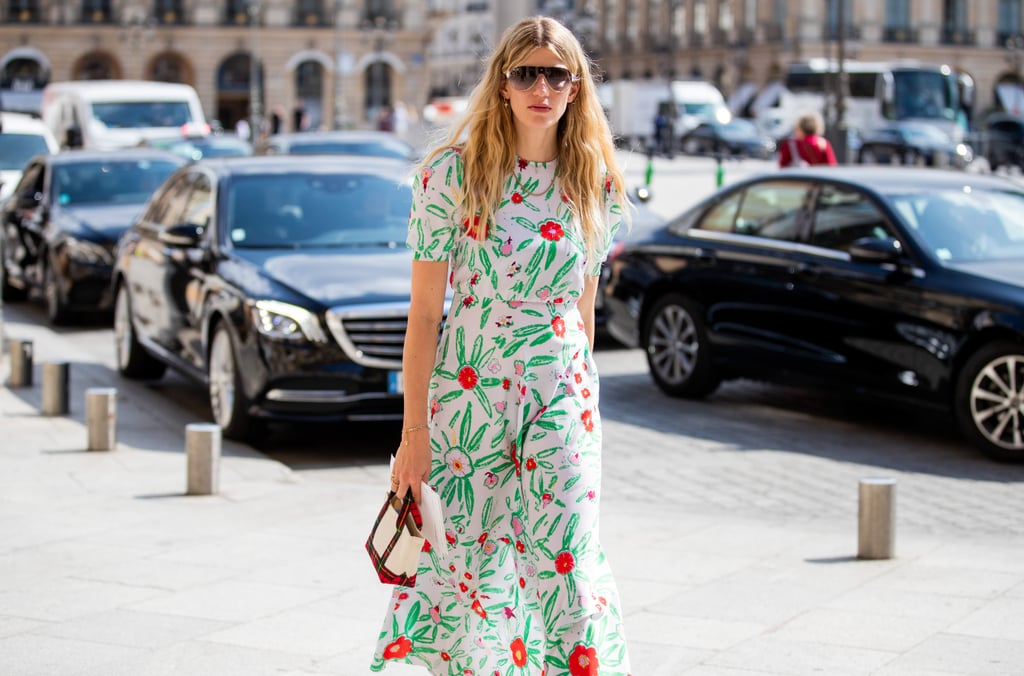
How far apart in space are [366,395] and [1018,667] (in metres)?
4.63

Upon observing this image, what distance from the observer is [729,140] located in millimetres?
58406

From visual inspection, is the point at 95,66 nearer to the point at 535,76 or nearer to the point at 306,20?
the point at 306,20

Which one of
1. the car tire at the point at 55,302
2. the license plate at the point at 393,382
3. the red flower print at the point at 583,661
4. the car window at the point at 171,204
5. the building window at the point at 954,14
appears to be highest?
the building window at the point at 954,14

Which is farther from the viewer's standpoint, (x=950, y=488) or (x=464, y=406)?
(x=950, y=488)

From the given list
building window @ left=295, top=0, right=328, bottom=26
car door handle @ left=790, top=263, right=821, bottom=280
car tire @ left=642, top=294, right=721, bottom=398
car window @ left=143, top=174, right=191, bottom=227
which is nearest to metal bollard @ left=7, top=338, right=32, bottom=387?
car window @ left=143, top=174, right=191, bottom=227

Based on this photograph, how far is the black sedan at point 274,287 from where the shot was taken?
9047 mm

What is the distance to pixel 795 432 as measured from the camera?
1005cm

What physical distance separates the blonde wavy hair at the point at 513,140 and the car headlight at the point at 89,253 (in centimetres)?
1148

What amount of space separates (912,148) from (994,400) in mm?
40861

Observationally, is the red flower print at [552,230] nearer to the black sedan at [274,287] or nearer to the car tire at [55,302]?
the black sedan at [274,287]

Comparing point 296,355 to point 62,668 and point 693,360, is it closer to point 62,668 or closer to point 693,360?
point 693,360

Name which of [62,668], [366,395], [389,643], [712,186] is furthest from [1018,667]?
[712,186]

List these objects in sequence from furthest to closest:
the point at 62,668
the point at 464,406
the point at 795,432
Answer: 1. the point at 795,432
2. the point at 62,668
3. the point at 464,406

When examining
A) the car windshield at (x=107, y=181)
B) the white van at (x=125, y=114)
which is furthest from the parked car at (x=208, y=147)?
the car windshield at (x=107, y=181)
